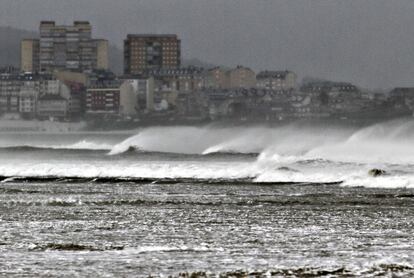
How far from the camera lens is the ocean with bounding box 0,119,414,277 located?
17.9 meters

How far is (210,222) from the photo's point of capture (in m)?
24.6

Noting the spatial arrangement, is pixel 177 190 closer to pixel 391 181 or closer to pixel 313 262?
pixel 391 181

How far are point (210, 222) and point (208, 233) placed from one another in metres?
2.28

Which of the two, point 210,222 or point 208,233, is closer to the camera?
point 208,233

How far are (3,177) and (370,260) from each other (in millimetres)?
30489

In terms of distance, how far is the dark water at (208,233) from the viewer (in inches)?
699

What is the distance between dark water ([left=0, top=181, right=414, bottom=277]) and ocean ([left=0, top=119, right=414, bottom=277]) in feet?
0.08

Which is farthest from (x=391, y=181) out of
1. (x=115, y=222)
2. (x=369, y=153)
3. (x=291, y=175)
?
(x=369, y=153)

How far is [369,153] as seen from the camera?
68125mm

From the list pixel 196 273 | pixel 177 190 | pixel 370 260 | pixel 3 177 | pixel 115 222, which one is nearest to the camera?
pixel 196 273

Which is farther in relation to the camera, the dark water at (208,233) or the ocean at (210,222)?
the ocean at (210,222)

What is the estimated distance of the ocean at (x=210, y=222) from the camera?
1794 centimetres

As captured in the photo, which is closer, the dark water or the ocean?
the dark water

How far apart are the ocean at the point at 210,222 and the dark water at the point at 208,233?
24 millimetres
